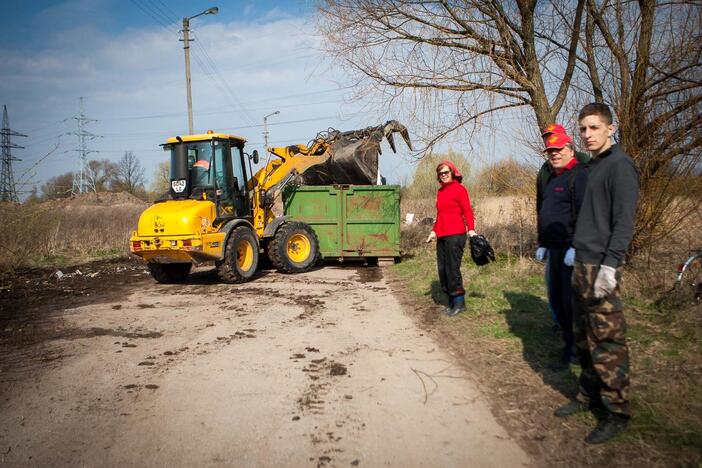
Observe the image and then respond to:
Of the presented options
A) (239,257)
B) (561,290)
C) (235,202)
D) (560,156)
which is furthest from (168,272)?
(560,156)

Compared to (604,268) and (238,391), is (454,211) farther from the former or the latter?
(238,391)

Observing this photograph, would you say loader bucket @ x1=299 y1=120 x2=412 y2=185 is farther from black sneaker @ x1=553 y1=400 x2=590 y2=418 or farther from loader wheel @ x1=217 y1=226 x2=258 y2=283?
black sneaker @ x1=553 y1=400 x2=590 y2=418

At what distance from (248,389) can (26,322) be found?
4.36m

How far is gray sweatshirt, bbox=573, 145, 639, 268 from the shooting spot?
2920 mm

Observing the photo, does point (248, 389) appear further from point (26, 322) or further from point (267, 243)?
point (267, 243)

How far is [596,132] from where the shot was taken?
308 cm

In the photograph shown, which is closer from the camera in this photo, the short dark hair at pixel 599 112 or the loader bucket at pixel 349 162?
the short dark hair at pixel 599 112

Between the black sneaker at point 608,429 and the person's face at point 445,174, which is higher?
the person's face at point 445,174

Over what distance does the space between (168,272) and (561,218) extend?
7841 mm

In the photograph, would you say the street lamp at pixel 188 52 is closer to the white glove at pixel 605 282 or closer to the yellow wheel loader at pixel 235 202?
the yellow wheel loader at pixel 235 202

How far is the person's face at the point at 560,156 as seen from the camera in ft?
13.7

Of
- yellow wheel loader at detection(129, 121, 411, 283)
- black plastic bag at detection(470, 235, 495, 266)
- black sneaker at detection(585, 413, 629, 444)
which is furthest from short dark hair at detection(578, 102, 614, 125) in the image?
yellow wheel loader at detection(129, 121, 411, 283)

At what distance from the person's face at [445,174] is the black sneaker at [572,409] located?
10.9ft

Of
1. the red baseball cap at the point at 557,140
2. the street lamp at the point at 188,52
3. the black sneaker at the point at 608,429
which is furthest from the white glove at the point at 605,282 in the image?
the street lamp at the point at 188,52
